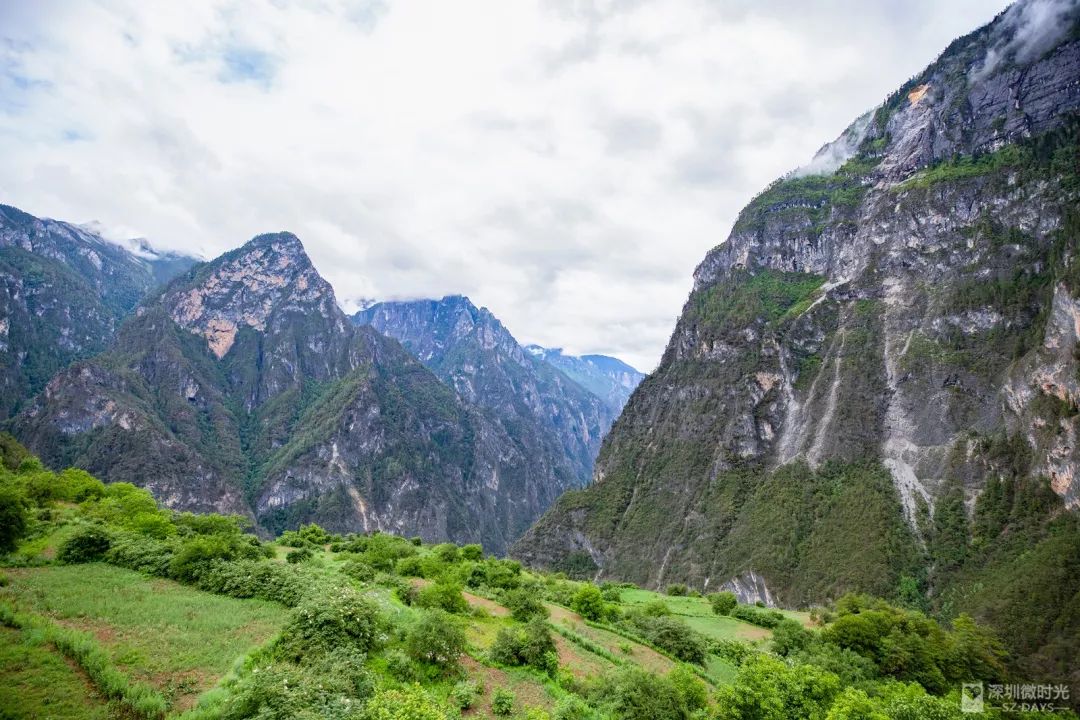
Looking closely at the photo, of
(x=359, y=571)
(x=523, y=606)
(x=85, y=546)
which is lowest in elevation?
(x=523, y=606)

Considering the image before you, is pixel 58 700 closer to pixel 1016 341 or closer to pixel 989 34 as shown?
pixel 1016 341

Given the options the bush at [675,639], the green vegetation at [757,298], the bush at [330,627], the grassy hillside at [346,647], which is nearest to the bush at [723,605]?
the grassy hillside at [346,647]

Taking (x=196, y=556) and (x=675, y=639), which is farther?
(x=675, y=639)

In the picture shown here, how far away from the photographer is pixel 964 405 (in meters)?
111

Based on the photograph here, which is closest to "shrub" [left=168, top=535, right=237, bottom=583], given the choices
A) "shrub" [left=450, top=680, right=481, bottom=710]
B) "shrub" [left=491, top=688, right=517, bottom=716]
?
"shrub" [left=450, top=680, right=481, bottom=710]

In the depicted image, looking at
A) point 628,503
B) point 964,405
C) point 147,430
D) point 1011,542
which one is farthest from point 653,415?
point 147,430

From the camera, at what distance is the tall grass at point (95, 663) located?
13375 mm

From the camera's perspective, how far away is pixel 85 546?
24.9m

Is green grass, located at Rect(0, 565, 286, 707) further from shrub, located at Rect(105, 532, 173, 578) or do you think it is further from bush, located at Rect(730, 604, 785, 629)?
bush, located at Rect(730, 604, 785, 629)

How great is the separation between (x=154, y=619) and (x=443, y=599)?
41.8ft

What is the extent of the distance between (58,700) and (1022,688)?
156 feet

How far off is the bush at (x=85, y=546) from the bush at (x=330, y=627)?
569 inches

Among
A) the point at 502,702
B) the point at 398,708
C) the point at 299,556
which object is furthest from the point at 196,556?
the point at 398,708

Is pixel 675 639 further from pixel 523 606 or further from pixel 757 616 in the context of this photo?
pixel 757 616
